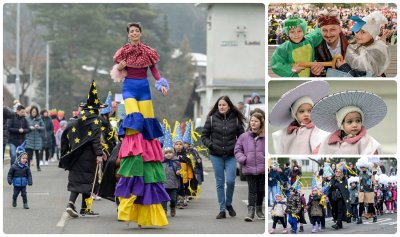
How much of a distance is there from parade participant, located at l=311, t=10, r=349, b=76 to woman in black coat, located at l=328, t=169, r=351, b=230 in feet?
4.93

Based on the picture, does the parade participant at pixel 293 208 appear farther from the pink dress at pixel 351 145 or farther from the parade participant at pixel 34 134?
the parade participant at pixel 34 134

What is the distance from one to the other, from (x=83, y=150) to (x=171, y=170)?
1.40 m

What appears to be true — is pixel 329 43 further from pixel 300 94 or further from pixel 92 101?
pixel 92 101

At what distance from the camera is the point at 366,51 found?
35.2ft

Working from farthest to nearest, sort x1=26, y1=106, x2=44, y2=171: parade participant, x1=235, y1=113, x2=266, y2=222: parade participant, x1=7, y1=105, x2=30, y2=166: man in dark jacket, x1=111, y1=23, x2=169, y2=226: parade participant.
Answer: x1=26, y1=106, x2=44, y2=171: parade participant → x1=7, y1=105, x2=30, y2=166: man in dark jacket → x1=235, y1=113, x2=266, y2=222: parade participant → x1=111, y1=23, x2=169, y2=226: parade participant

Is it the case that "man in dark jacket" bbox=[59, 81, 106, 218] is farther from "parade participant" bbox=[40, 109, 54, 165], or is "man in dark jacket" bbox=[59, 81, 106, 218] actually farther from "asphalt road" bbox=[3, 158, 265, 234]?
"parade participant" bbox=[40, 109, 54, 165]

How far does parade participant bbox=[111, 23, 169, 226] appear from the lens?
12.9 m

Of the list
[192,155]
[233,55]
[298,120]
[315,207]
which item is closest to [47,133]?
[192,155]

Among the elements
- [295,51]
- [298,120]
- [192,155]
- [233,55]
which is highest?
[233,55]

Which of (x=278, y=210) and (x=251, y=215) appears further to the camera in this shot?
(x=251, y=215)

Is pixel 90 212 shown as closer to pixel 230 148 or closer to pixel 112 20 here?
pixel 230 148

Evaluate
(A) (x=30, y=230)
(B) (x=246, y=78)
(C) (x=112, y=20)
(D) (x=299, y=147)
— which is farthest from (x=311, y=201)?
(C) (x=112, y=20)

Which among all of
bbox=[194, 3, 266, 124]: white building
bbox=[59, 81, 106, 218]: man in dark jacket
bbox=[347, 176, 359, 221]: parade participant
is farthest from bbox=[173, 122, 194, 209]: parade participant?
bbox=[194, 3, 266, 124]: white building

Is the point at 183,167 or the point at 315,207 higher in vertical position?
the point at 183,167
